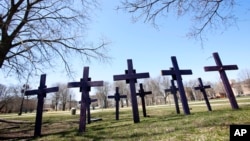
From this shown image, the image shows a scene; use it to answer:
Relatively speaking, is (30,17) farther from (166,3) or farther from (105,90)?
(105,90)

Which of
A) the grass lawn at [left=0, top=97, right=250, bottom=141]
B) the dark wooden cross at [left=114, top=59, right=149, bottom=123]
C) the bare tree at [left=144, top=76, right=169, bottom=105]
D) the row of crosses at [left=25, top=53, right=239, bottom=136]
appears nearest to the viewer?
the grass lawn at [left=0, top=97, right=250, bottom=141]

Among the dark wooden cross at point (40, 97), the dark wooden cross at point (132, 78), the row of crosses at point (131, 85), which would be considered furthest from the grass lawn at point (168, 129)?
the dark wooden cross at point (132, 78)

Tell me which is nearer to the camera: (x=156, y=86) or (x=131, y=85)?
(x=131, y=85)

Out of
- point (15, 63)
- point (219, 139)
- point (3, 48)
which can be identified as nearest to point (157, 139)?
point (219, 139)

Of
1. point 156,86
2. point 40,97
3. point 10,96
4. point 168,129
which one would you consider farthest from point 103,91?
point 168,129

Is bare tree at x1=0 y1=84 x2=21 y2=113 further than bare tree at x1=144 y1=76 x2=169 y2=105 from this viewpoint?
No

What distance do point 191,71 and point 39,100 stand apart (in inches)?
338

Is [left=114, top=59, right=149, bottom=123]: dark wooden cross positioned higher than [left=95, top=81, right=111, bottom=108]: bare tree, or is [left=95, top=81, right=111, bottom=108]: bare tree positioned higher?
[left=95, top=81, right=111, bottom=108]: bare tree

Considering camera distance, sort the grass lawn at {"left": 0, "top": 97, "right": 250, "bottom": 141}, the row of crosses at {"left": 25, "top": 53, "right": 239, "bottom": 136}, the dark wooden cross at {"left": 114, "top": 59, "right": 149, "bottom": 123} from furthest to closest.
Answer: the dark wooden cross at {"left": 114, "top": 59, "right": 149, "bottom": 123} → the row of crosses at {"left": 25, "top": 53, "right": 239, "bottom": 136} → the grass lawn at {"left": 0, "top": 97, "right": 250, "bottom": 141}

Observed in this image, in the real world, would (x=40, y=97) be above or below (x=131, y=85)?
below

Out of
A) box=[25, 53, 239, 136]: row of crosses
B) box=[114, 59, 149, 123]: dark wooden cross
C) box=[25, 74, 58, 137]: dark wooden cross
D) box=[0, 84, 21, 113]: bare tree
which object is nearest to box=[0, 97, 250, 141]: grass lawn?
box=[25, 74, 58, 137]: dark wooden cross

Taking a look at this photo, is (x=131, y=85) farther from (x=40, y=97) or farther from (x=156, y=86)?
(x=156, y=86)

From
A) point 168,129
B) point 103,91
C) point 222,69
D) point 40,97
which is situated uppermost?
point 103,91

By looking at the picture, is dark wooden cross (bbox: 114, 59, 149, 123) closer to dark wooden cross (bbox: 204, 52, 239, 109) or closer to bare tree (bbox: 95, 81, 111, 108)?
dark wooden cross (bbox: 204, 52, 239, 109)
